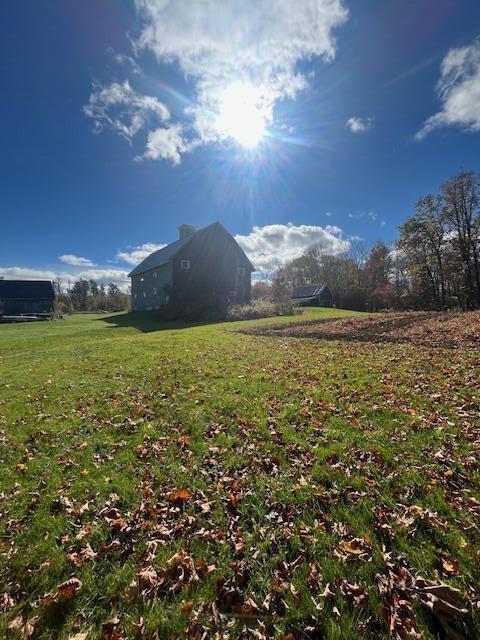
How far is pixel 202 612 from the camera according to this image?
241cm

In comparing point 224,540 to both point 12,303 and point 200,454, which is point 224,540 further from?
point 12,303

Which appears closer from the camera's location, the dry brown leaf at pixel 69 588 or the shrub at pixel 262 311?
→ the dry brown leaf at pixel 69 588

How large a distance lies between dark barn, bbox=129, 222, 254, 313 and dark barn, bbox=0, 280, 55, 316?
22.4m

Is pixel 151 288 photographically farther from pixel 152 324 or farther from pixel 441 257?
pixel 441 257

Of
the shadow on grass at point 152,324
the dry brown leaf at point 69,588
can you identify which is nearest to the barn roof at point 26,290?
the shadow on grass at point 152,324

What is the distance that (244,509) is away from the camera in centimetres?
346

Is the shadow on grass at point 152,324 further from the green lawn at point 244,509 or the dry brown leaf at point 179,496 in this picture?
the dry brown leaf at point 179,496

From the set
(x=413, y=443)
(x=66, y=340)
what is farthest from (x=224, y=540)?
(x=66, y=340)

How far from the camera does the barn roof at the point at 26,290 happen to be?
4834 cm

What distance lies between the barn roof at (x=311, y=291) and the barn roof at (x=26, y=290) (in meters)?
45.0

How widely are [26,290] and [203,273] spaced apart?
33844 mm

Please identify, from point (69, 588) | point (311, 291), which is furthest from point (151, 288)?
point (69, 588)

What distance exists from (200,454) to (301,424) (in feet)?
5.99

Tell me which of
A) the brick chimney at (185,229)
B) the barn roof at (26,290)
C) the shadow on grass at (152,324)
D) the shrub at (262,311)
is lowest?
the shadow on grass at (152,324)
